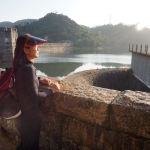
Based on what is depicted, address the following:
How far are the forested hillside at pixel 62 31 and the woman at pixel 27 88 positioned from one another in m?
58.4

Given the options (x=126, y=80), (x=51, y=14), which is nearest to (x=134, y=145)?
(x=126, y=80)

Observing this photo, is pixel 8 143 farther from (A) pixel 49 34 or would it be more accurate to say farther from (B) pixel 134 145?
(A) pixel 49 34

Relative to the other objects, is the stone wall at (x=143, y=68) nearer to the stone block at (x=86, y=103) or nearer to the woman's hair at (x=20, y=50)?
the stone block at (x=86, y=103)

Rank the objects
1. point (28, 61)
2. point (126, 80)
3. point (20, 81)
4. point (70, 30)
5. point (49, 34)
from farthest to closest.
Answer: point (70, 30) < point (49, 34) < point (126, 80) < point (28, 61) < point (20, 81)

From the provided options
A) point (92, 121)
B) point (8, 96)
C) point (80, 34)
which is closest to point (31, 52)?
point (8, 96)

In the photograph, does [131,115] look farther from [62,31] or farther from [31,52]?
[62,31]

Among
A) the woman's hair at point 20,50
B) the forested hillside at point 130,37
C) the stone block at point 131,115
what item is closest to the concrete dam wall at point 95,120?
the stone block at point 131,115

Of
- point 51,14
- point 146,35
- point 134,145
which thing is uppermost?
point 51,14

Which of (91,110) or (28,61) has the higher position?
(28,61)

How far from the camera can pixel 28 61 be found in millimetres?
1399

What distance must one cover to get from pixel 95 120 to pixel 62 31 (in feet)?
248

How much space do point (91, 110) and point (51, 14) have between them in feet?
323

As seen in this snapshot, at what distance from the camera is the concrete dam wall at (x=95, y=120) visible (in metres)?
1.30

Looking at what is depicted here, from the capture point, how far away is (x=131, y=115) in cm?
129
